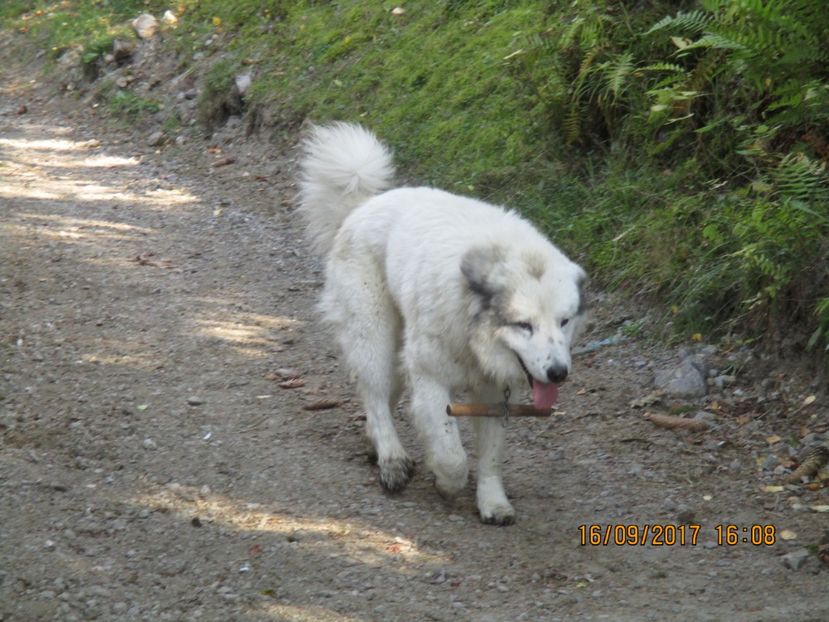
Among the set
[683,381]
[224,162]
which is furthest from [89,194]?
[683,381]

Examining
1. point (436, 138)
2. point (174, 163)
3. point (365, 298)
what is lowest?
point (174, 163)

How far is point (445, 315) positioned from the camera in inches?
216

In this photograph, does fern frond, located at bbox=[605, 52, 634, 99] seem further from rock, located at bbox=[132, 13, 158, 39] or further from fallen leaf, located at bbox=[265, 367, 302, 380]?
rock, located at bbox=[132, 13, 158, 39]

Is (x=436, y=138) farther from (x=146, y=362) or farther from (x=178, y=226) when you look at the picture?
(x=146, y=362)

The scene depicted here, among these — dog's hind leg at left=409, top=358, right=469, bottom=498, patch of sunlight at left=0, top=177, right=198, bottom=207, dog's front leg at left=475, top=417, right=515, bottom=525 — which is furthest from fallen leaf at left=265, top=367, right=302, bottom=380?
patch of sunlight at left=0, top=177, right=198, bottom=207

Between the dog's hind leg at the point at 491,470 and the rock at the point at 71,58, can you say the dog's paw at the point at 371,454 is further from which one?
the rock at the point at 71,58

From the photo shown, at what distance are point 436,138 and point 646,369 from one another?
415cm

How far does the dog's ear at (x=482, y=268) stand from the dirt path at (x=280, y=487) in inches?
48.1

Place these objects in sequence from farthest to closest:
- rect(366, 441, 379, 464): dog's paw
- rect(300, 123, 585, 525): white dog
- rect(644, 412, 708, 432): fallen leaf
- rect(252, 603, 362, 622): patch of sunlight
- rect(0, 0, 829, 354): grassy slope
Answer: rect(0, 0, 829, 354): grassy slope < rect(644, 412, 708, 432): fallen leaf < rect(366, 441, 379, 464): dog's paw < rect(300, 123, 585, 525): white dog < rect(252, 603, 362, 622): patch of sunlight

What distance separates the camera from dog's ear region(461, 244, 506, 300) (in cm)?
528

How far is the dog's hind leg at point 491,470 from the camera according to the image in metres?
5.56

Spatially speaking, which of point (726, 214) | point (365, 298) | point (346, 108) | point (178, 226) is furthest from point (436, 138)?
point (365, 298)

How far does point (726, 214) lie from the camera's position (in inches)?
297

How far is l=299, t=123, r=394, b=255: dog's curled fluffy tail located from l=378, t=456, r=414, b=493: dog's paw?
1670mm
